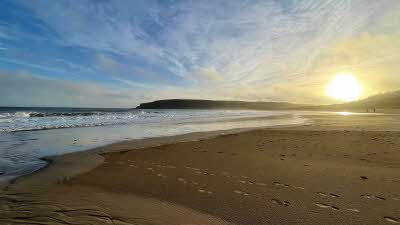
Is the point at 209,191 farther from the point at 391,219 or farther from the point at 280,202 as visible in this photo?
the point at 391,219

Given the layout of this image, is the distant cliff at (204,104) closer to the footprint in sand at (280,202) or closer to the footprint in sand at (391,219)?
the footprint in sand at (280,202)

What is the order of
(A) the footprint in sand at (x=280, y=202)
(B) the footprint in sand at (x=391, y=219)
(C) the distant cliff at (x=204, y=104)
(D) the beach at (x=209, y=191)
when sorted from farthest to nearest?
(C) the distant cliff at (x=204, y=104)
(A) the footprint in sand at (x=280, y=202)
(D) the beach at (x=209, y=191)
(B) the footprint in sand at (x=391, y=219)

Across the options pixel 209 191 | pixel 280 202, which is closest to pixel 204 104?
pixel 209 191

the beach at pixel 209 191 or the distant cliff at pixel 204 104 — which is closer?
the beach at pixel 209 191

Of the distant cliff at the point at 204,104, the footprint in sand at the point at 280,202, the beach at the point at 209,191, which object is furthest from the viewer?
the distant cliff at the point at 204,104

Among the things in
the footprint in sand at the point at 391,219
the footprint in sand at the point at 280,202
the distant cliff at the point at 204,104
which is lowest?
the footprint in sand at the point at 391,219

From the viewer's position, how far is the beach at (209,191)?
3.67m

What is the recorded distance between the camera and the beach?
3666 mm

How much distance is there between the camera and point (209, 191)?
4.78m

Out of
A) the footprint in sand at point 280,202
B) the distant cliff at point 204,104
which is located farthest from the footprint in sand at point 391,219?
the distant cliff at point 204,104

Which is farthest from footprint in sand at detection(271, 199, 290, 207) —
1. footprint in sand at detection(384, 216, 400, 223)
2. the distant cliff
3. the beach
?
the distant cliff

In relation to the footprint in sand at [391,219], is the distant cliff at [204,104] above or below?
above

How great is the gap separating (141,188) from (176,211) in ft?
4.67

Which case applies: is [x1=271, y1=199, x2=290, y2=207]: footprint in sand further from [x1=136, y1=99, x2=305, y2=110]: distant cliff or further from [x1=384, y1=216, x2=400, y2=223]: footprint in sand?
[x1=136, y1=99, x2=305, y2=110]: distant cliff
